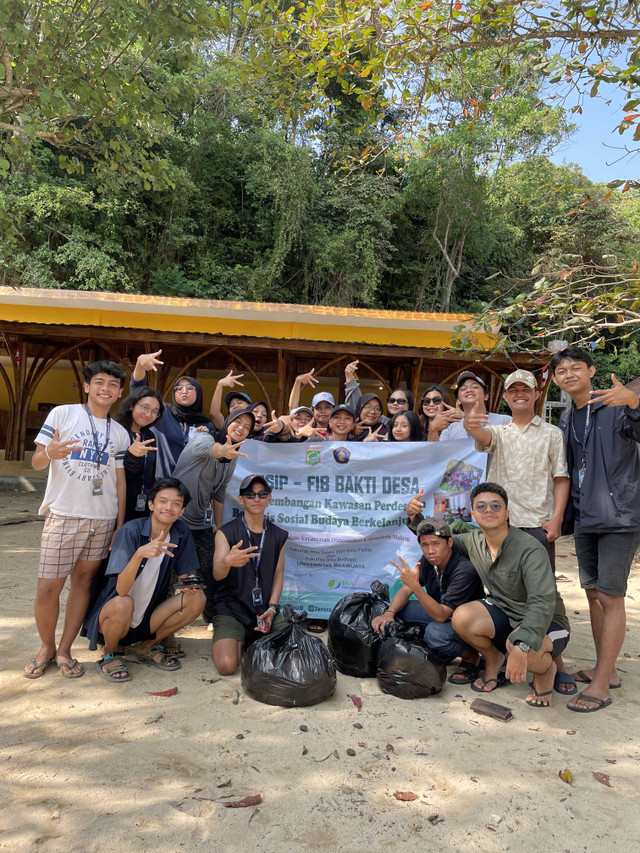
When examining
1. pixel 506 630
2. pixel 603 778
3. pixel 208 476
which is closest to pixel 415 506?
pixel 506 630

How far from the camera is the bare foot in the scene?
311cm

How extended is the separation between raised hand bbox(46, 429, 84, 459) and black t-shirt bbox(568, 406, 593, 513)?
2783 mm

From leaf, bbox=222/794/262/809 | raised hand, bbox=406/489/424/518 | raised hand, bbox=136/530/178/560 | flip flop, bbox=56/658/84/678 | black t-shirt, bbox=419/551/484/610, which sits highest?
raised hand, bbox=406/489/424/518

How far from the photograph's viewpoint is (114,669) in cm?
323

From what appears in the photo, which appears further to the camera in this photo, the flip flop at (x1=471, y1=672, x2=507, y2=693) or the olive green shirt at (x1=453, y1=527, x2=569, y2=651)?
the flip flop at (x1=471, y1=672, x2=507, y2=693)

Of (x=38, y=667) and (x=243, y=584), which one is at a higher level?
(x=243, y=584)

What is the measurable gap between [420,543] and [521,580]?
0.58 metres

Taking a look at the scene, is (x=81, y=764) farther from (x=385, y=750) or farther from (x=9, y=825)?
(x=385, y=750)

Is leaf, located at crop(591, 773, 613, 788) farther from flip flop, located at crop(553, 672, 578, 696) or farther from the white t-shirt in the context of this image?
the white t-shirt

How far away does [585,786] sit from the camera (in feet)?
7.96

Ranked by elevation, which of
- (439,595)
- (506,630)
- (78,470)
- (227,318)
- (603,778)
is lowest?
(603,778)

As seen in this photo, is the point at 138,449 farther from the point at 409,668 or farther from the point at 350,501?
the point at 409,668

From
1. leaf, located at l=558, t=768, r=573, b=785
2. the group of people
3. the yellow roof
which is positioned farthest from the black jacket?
the yellow roof

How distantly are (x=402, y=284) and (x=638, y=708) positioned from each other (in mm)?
18601
